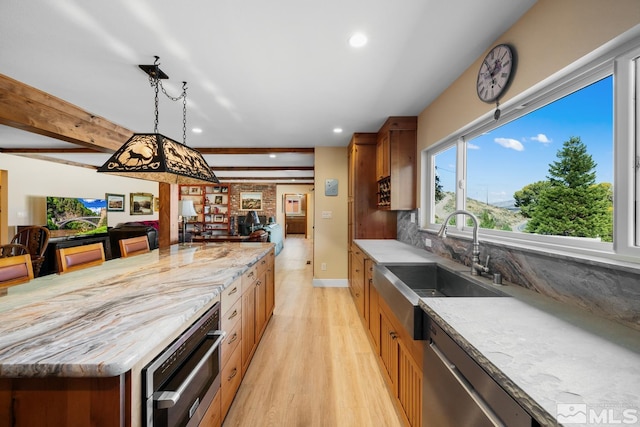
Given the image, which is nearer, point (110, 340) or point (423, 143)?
point (110, 340)

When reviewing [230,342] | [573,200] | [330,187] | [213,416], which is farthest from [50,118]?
[573,200]

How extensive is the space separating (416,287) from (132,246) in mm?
2732

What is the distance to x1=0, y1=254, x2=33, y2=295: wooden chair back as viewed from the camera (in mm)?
1376

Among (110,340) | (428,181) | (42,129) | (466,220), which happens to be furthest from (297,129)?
(110,340)

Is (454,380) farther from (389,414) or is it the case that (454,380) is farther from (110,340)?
(110,340)

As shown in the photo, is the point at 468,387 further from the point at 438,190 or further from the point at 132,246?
the point at 132,246

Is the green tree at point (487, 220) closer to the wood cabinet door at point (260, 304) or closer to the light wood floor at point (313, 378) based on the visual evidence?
the light wood floor at point (313, 378)

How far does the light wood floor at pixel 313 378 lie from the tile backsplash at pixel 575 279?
117 cm

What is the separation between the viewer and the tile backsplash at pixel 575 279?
2.91 ft

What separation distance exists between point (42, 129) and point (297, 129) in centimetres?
262

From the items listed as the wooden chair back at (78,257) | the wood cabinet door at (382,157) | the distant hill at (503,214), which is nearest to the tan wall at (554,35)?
the distant hill at (503,214)

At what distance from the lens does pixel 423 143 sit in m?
2.78

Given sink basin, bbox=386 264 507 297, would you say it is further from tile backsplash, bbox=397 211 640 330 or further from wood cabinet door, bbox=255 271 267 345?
wood cabinet door, bbox=255 271 267 345

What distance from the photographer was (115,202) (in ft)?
22.2
